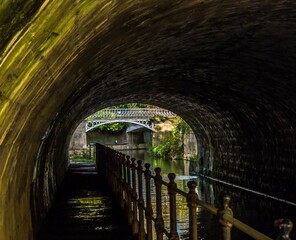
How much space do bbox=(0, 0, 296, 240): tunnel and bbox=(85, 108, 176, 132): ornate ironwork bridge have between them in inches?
1073

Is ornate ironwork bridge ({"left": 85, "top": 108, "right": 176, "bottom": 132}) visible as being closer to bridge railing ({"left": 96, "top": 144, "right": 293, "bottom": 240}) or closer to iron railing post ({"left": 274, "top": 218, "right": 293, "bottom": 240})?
bridge railing ({"left": 96, "top": 144, "right": 293, "bottom": 240})

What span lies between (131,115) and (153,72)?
35.7 metres

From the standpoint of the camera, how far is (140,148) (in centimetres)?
5288

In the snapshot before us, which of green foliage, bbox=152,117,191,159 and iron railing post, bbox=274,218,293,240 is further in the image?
green foliage, bbox=152,117,191,159

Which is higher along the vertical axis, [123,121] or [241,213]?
[123,121]

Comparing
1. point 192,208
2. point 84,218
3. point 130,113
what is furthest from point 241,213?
point 130,113

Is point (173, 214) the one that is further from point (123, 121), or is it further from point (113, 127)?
point (113, 127)

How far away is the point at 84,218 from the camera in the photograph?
8.82 metres

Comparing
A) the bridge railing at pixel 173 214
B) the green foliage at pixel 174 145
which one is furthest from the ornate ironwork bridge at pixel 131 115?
the bridge railing at pixel 173 214

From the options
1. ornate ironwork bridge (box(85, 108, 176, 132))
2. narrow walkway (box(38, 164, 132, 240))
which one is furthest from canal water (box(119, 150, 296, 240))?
ornate ironwork bridge (box(85, 108, 176, 132))

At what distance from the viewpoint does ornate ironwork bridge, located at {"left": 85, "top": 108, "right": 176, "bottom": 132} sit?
44938mm

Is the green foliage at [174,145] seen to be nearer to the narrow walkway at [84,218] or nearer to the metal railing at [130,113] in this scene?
the metal railing at [130,113]

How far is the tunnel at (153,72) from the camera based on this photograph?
2701 millimetres

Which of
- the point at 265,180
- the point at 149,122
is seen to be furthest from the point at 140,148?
the point at 265,180
